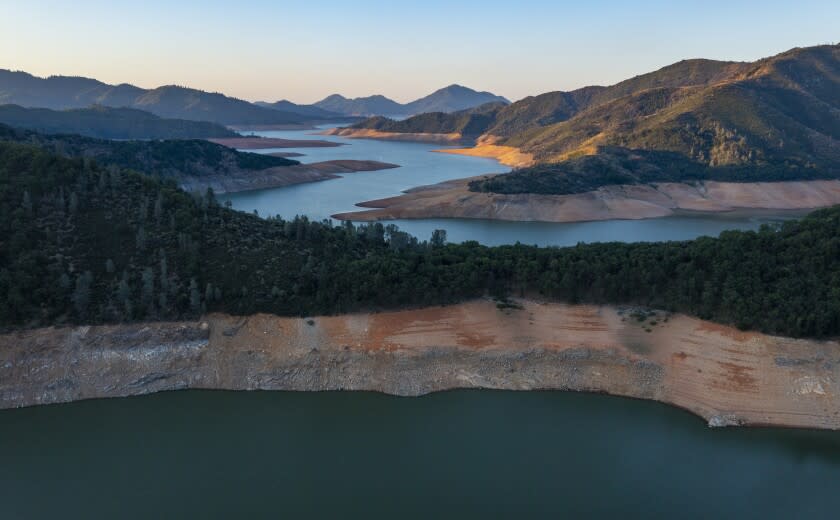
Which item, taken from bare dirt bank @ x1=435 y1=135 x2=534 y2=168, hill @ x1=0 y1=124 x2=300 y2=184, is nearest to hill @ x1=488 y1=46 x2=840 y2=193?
bare dirt bank @ x1=435 y1=135 x2=534 y2=168

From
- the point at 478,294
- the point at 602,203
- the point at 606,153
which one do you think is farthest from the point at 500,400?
the point at 606,153

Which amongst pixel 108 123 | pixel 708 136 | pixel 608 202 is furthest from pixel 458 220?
pixel 108 123

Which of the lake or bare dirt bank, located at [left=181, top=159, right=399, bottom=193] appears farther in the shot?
bare dirt bank, located at [left=181, top=159, right=399, bottom=193]

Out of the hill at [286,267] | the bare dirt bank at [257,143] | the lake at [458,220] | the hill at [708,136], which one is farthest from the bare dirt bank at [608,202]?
the bare dirt bank at [257,143]

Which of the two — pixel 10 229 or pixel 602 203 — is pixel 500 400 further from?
pixel 602 203

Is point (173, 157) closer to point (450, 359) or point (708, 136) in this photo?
point (450, 359)

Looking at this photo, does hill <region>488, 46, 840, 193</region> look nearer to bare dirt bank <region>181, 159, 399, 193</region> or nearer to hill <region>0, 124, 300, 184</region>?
bare dirt bank <region>181, 159, 399, 193</region>

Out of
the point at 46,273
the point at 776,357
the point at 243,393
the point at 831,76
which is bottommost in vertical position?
the point at 243,393
